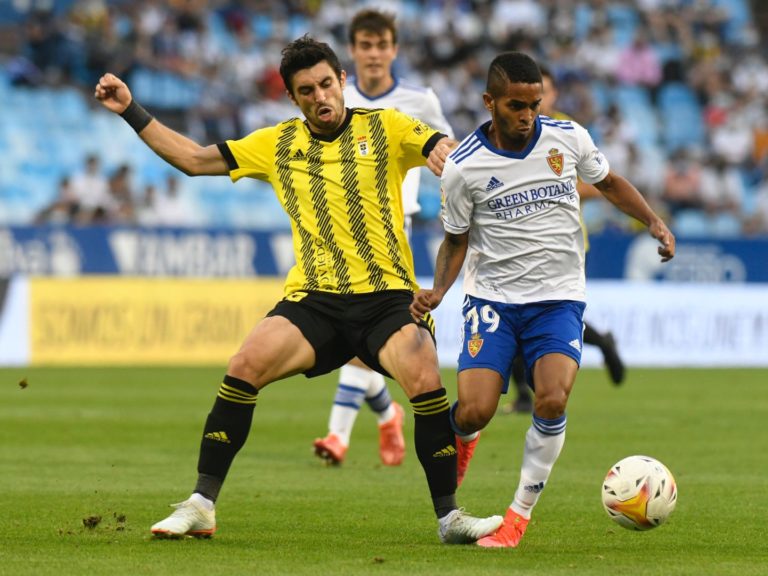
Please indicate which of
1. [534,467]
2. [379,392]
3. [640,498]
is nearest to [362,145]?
A: [534,467]

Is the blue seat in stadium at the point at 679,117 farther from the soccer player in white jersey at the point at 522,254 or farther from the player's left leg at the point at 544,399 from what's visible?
Result: the player's left leg at the point at 544,399

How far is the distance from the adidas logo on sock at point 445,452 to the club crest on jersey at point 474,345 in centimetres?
45

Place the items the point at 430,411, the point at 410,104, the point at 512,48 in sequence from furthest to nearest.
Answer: the point at 512,48 < the point at 410,104 < the point at 430,411

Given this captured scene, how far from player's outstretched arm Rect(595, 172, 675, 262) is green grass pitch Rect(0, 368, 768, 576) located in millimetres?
1400

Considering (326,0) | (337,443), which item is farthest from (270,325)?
(326,0)

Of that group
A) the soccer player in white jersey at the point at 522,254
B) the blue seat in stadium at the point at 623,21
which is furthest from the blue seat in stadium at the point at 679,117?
the soccer player in white jersey at the point at 522,254

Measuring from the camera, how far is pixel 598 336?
12914 mm

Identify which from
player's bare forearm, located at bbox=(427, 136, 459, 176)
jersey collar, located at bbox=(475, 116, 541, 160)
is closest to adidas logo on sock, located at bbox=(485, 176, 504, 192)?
jersey collar, located at bbox=(475, 116, 541, 160)

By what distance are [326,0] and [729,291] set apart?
10.1 meters

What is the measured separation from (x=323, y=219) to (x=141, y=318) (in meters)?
12.5

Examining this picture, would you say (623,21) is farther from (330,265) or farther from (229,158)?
(330,265)

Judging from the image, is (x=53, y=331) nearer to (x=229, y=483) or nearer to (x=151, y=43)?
(x=151, y=43)

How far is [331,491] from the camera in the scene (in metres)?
8.66

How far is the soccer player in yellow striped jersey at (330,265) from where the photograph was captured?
6754 mm
